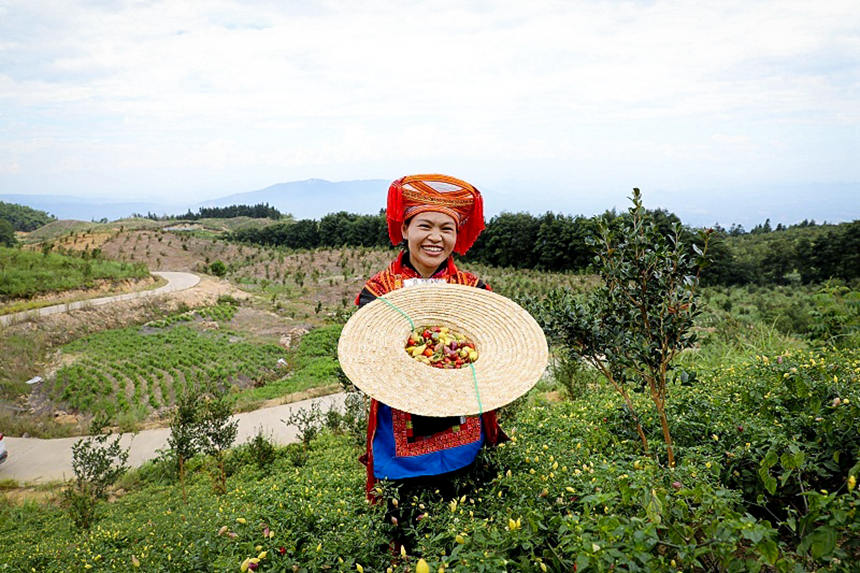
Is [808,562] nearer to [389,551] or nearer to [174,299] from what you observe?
[389,551]

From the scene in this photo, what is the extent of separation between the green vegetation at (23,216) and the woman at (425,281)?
6496 cm

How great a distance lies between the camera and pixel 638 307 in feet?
8.90

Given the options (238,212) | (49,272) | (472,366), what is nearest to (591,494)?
(472,366)

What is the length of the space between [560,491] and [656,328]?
41.6 inches

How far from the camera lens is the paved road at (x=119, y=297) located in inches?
507

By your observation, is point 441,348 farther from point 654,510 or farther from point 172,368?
point 172,368

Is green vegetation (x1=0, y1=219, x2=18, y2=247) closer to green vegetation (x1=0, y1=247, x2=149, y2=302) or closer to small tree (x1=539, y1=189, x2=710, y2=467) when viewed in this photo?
green vegetation (x1=0, y1=247, x2=149, y2=302)

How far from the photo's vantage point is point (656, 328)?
263 cm

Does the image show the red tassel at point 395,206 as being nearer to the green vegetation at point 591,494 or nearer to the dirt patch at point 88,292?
the green vegetation at point 591,494

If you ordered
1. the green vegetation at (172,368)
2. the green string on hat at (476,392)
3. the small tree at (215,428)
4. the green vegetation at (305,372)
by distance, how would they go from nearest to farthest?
the green string on hat at (476,392) < the small tree at (215,428) < the green vegetation at (172,368) < the green vegetation at (305,372)

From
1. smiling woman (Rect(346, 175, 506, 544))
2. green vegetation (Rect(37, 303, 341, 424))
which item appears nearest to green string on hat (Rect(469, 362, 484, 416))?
smiling woman (Rect(346, 175, 506, 544))

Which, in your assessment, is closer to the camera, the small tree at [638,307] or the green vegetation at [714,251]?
the small tree at [638,307]

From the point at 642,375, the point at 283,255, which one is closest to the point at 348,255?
the point at 283,255

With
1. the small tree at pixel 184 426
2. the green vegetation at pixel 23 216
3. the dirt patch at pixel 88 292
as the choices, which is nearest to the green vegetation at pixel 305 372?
the small tree at pixel 184 426
